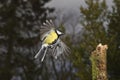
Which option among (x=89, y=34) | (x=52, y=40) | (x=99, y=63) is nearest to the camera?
(x=52, y=40)

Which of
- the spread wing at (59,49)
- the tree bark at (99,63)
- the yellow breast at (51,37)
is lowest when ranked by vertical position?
the tree bark at (99,63)

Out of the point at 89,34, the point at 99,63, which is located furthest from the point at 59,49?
the point at 89,34

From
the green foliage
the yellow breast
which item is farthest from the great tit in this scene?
the green foliage

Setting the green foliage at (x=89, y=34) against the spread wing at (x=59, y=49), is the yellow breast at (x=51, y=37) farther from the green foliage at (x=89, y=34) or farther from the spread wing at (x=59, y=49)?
the green foliage at (x=89, y=34)

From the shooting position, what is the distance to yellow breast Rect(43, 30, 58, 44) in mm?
8211

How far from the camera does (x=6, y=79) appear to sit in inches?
1462

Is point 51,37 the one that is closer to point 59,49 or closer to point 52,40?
point 52,40

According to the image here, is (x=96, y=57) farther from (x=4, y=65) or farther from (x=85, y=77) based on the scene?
(x=4, y=65)

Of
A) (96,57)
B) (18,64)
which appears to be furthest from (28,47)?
(96,57)

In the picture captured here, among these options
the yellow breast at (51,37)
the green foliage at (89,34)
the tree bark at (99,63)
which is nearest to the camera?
the yellow breast at (51,37)

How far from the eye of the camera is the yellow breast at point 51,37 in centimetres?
821

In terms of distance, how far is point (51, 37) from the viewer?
8.35m

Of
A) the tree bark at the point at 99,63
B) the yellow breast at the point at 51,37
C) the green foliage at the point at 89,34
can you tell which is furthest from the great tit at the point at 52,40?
the green foliage at the point at 89,34

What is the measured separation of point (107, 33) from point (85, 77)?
2.40m
